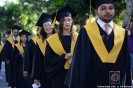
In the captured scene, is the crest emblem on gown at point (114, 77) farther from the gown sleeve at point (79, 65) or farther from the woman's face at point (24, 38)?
the woman's face at point (24, 38)

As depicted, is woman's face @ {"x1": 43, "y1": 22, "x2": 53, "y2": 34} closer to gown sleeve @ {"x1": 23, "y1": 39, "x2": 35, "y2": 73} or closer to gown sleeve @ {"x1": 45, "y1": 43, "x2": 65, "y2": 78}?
gown sleeve @ {"x1": 45, "y1": 43, "x2": 65, "y2": 78}

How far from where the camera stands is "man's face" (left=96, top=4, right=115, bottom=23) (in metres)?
4.38

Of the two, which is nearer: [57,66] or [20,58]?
[57,66]

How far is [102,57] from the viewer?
439cm

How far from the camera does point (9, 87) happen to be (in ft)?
40.8

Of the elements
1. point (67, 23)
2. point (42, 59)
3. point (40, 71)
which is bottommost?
point (40, 71)

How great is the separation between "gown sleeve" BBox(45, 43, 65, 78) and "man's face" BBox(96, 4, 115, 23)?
1.50 metres

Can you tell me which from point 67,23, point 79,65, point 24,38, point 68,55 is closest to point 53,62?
point 68,55

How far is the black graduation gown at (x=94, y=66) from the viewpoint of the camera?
→ 14.4 feet

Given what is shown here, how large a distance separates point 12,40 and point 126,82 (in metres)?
8.22

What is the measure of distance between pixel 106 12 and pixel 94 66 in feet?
2.14

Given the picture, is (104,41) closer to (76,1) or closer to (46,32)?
(46,32)

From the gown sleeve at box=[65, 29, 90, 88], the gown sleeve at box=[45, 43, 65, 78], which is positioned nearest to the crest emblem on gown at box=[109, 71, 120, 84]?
the gown sleeve at box=[65, 29, 90, 88]

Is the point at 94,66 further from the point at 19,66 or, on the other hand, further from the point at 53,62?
the point at 19,66
